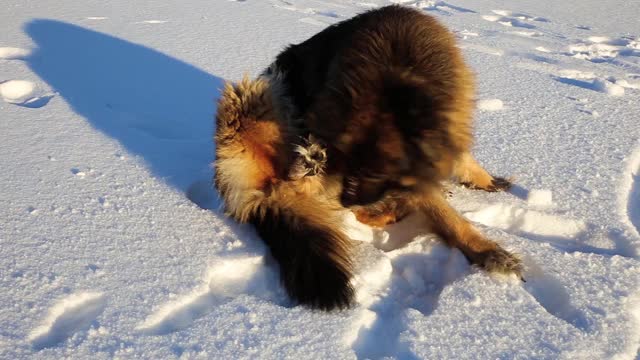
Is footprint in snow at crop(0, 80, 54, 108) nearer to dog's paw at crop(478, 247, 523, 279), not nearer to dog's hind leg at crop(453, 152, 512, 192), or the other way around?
dog's hind leg at crop(453, 152, 512, 192)

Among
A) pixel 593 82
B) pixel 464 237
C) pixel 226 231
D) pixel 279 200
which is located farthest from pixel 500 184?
pixel 593 82

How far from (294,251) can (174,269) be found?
544mm

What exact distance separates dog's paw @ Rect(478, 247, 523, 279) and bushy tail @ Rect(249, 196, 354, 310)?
0.66 m

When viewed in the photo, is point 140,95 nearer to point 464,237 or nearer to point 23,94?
point 23,94

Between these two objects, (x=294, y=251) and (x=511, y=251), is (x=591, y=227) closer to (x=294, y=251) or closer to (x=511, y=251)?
(x=511, y=251)

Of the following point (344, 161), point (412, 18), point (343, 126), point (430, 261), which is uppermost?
point (412, 18)

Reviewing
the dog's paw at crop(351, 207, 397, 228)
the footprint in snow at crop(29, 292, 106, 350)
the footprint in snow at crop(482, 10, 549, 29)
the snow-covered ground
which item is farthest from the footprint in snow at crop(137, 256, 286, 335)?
the footprint in snow at crop(482, 10, 549, 29)

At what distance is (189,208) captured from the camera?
271cm

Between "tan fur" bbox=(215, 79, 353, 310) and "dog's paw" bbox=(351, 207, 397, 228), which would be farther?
"dog's paw" bbox=(351, 207, 397, 228)

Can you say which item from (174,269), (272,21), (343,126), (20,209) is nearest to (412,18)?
(343,126)

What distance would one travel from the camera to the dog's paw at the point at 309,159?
8.16ft

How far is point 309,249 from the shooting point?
7.49 ft

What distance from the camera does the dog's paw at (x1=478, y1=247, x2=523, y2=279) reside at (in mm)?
2312

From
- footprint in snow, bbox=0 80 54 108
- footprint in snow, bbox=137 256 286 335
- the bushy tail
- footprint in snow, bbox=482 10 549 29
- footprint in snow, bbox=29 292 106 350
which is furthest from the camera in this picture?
footprint in snow, bbox=482 10 549 29
